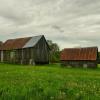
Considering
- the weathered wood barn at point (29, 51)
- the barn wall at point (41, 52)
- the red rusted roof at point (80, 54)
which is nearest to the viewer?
the red rusted roof at point (80, 54)

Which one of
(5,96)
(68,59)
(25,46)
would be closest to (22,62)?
(25,46)

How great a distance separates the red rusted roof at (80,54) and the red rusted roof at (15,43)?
11.0 m

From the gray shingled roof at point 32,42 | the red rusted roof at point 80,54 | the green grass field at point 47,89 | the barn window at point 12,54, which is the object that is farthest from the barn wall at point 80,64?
the green grass field at point 47,89

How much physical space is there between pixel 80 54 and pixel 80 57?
87 centimetres

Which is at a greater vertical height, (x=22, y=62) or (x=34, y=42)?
(x=34, y=42)

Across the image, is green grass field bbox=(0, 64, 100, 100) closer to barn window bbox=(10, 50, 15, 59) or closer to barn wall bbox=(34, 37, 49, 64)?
barn wall bbox=(34, 37, 49, 64)

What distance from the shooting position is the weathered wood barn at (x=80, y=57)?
188 feet

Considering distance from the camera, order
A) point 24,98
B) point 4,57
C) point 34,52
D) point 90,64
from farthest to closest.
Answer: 1. point 4,57
2. point 34,52
3. point 90,64
4. point 24,98

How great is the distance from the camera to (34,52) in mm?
63906

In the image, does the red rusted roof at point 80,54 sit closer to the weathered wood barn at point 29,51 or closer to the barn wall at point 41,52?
the barn wall at point 41,52

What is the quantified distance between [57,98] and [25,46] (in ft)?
187

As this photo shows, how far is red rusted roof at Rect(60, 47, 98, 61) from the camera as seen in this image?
2272 inches

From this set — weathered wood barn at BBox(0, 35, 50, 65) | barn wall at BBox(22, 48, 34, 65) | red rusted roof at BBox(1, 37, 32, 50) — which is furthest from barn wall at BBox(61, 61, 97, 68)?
red rusted roof at BBox(1, 37, 32, 50)

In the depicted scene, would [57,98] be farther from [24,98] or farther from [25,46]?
[25,46]
